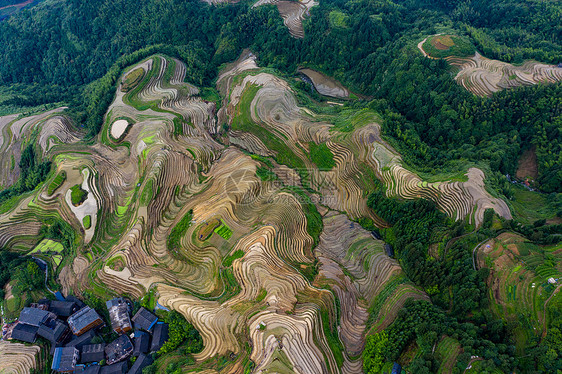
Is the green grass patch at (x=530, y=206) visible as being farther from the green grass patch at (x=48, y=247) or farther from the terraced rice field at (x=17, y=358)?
the green grass patch at (x=48, y=247)

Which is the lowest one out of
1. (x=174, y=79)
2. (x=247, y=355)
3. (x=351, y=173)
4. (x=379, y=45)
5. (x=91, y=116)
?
(x=247, y=355)

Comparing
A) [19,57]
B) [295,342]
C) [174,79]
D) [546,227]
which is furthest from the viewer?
[19,57]

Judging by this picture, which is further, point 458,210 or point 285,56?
point 285,56

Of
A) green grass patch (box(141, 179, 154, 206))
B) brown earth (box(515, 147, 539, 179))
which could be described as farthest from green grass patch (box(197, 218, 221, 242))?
brown earth (box(515, 147, 539, 179))

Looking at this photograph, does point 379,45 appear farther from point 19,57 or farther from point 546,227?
point 19,57

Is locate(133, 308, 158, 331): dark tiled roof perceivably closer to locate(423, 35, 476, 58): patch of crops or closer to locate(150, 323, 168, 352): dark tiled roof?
locate(150, 323, 168, 352): dark tiled roof

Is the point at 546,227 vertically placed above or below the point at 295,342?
above

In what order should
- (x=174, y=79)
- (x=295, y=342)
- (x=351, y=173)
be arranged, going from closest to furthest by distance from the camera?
(x=295, y=342) → (x=351, y=173) → (x=174, y=79)

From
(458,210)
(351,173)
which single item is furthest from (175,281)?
(458,210)

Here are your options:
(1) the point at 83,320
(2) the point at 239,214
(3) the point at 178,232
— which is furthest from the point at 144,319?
(2) the point at 239,214
